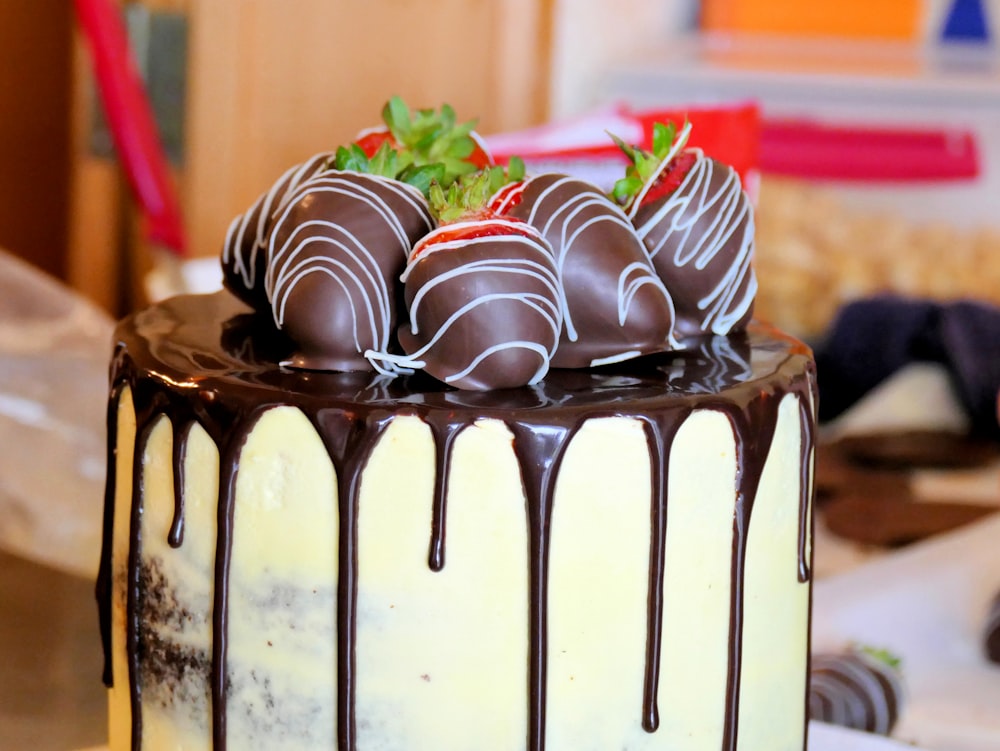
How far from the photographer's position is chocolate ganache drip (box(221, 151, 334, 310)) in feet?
2.52

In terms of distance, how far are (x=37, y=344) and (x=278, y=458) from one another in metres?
0.80

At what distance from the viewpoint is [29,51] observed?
7.24 feet

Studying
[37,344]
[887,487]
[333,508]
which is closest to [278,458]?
[333,508]

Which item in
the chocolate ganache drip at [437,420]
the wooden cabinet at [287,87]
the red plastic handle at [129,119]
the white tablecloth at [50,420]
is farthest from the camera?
the wooden cabinet at [287,87]

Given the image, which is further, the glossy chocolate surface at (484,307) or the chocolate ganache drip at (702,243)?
the chocolate ganache drip at (702,243)

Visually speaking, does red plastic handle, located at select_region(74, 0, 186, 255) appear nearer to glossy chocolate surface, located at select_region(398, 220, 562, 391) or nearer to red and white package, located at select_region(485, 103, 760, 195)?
red and white package, located at select_region(485, 103, 760, 195)

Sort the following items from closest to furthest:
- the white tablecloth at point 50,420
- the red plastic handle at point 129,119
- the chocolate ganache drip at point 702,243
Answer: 1. the chocolate ganache drip at point 702,243
2. the white tablecloth at point 50,420
3. the red plastic handle at point 129,119

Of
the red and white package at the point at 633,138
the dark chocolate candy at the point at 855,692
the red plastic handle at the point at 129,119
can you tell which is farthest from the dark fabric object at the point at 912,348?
A: the red plastic handle at the point at 129,119

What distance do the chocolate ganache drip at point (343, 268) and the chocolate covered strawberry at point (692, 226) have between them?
0.15 metres

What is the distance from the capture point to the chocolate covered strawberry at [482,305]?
23.9 inches

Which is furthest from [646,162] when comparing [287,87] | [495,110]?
[495,110]

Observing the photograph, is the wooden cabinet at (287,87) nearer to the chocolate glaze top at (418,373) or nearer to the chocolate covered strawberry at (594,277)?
the chocolate glaze top at (418,373)

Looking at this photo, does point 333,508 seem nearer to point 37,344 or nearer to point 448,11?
point 37,344

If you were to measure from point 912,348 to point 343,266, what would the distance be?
140 cm
